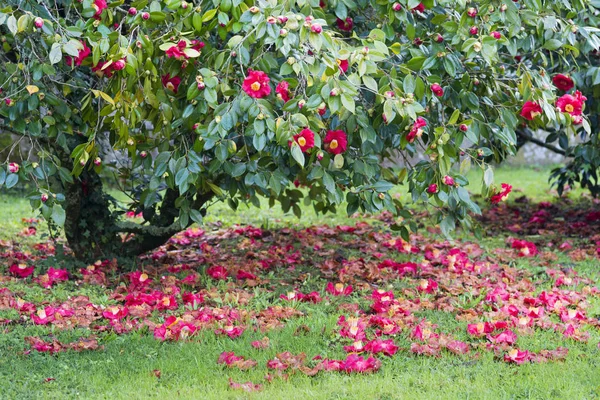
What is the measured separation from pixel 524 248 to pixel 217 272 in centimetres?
225

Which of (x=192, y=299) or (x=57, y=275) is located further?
(x=57, y=275)

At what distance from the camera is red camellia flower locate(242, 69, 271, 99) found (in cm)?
312

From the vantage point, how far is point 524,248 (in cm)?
541

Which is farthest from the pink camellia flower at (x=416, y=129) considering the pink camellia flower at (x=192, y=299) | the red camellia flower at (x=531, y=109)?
the pink camellia flower at (x=192, y=299)

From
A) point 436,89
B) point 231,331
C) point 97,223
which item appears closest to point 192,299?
point 231,331

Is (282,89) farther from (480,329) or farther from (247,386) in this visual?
(480,329)

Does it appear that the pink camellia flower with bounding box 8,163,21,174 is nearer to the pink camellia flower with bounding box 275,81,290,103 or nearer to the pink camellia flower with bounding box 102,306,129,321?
the pink camellia flower with bounding box 102,306,129,321

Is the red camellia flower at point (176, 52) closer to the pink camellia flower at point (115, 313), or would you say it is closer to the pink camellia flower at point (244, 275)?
the pink camellia flower at point (115, 313)

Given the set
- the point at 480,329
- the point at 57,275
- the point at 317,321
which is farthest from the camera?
the point at 57,275

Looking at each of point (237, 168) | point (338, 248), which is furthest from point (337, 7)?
point (338, 248)

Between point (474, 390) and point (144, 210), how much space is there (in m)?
2.56

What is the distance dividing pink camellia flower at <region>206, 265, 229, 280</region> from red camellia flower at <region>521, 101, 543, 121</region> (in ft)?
6.68

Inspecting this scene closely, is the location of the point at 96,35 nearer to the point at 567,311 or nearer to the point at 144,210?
the point at 144,210

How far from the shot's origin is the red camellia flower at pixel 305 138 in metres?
3.03
